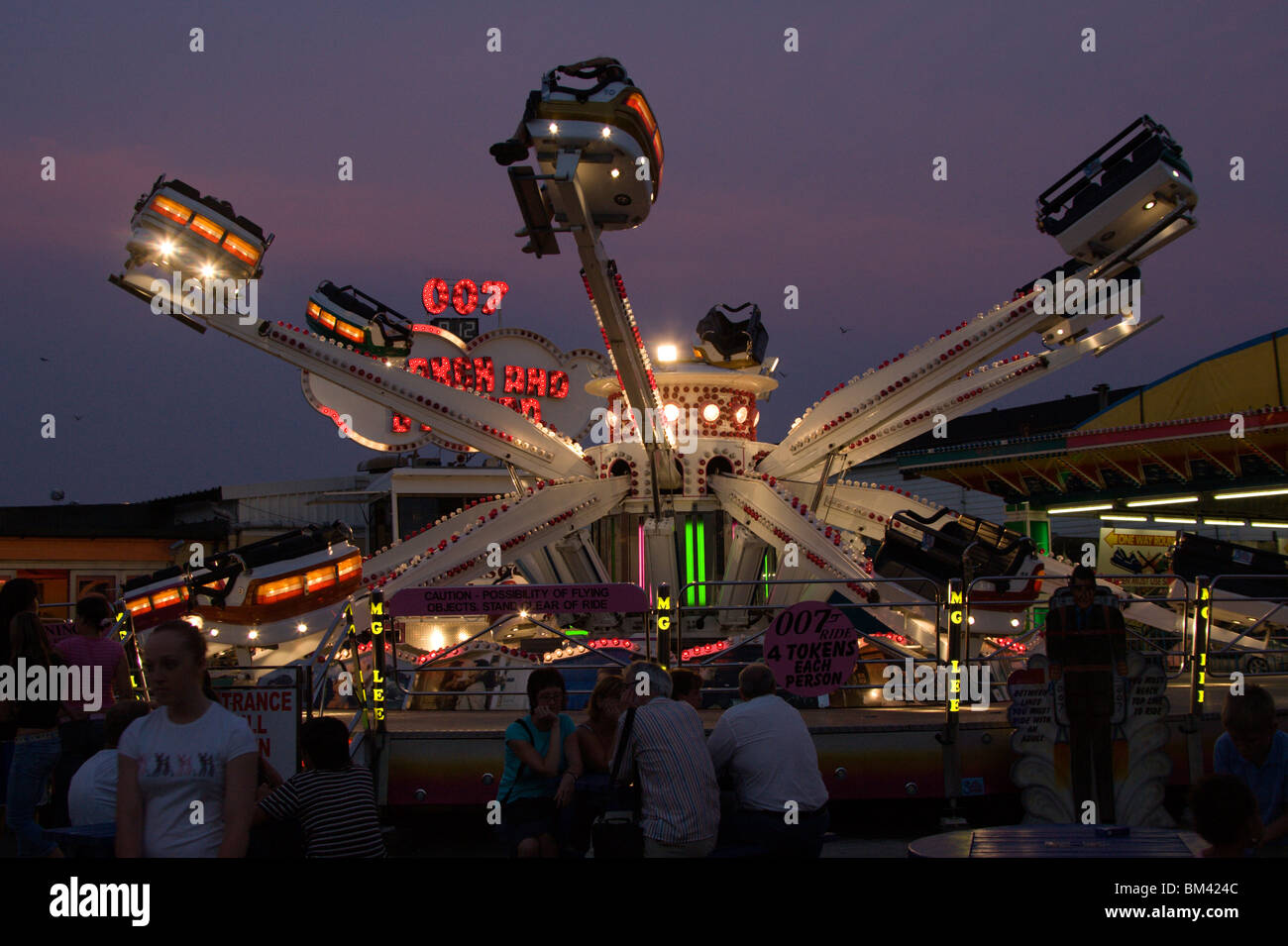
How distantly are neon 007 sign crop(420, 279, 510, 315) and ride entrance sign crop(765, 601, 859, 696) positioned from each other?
24.4 meters

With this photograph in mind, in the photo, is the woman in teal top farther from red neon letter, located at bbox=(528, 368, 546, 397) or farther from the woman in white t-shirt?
red neon letter, located at bbox=(528, 368, 546, 397)

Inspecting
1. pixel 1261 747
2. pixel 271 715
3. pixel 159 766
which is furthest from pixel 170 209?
pixel 1261 747

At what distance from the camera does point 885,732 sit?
8.93 metres

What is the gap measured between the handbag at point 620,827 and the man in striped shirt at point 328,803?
1.14 m

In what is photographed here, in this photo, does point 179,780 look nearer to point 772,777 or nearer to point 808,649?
point 772,777

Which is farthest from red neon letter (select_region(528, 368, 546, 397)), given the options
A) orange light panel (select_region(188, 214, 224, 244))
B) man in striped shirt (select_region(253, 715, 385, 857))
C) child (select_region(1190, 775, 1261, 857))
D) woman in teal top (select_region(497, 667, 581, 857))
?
child (select_region(1190, 775, 1261, 857))

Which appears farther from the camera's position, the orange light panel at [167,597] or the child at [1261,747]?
the orange light panel at [167,597]

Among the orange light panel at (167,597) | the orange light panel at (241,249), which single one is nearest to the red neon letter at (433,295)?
the orange light panel at (241,249)

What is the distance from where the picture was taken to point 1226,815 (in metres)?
4.36

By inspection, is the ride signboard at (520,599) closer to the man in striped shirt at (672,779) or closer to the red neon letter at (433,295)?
the man in striped shirt at (672,779)

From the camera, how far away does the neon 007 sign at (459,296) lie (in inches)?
1244

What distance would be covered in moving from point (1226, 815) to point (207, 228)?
12.9m

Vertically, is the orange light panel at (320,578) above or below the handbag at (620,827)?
above
